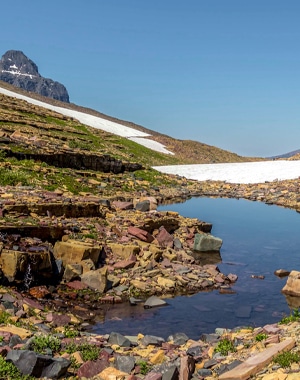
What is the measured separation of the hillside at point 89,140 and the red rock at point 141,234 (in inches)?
814

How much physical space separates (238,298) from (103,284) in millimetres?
4969

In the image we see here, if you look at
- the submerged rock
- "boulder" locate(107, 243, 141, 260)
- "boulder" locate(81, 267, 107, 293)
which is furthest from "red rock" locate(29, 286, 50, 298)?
the submerged rock

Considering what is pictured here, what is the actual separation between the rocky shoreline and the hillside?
63.6ft

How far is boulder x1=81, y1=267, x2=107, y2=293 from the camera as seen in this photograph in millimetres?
15180

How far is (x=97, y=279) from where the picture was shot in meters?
15.3

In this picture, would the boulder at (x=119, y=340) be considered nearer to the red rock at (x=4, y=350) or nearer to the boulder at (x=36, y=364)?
the boulder at (x=36, y=364)

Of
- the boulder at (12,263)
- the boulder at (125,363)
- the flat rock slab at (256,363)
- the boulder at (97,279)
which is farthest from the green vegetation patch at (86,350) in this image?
the boulder at (97,279)

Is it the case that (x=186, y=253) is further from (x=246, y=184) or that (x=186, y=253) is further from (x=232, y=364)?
(x=246, y=184)

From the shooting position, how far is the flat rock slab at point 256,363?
7.53 meters

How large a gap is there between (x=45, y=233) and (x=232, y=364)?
34.4ft

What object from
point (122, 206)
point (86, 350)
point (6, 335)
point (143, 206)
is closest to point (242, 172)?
point (143, 206)

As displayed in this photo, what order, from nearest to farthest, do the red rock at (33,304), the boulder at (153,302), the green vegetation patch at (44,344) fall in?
the green vegetation patch at (44,344)
the red rock at (33,304)
the boulder at (153,302)

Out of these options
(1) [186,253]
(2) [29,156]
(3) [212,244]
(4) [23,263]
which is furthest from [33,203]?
(2) [29,156]

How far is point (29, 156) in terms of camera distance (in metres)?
35.9
